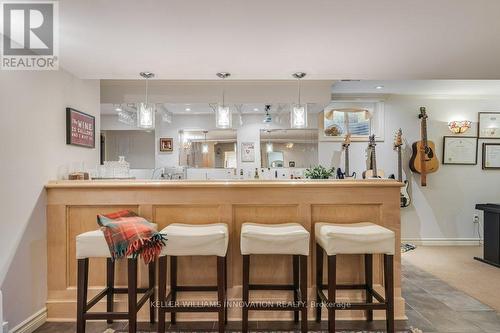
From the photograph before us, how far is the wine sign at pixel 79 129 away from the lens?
2.67 m

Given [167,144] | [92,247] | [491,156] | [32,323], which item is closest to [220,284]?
[92,247]

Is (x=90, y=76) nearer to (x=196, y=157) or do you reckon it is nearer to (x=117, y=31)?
(x=117, y=31)

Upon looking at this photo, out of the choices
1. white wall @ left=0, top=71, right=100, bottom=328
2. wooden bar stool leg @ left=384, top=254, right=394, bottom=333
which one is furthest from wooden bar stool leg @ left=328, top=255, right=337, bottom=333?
white wall @ left=0, top=71, right=100, bottom=328

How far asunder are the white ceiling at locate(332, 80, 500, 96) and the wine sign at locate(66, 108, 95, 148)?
3.26m

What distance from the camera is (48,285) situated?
7.84 feet

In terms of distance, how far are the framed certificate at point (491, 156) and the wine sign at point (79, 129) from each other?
602 centimetres

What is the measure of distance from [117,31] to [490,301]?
3.99 metres

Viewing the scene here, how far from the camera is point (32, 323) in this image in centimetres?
222

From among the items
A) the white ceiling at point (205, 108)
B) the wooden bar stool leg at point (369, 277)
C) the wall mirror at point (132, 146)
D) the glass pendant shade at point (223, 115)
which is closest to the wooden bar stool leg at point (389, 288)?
the wooden bar stool leg at point (369, 277)

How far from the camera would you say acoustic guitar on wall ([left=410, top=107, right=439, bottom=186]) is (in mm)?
4676

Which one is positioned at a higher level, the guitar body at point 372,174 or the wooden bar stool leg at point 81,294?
the guitar body at point 372,174

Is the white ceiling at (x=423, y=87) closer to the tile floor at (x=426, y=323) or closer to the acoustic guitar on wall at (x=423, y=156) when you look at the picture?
the acoustic guitar on wall at (x=423, y=156)

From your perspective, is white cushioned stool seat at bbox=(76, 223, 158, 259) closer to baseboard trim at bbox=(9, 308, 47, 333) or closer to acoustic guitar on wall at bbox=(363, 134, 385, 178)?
baseboard trim at bbox=(9, 308, 47, 333)

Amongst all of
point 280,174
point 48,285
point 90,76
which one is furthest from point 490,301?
point 90,76
